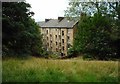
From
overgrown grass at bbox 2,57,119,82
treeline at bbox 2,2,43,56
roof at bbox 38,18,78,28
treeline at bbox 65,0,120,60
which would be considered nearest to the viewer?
overgrown grass at bbox 2,57,119,82

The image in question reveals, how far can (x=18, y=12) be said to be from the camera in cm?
1577

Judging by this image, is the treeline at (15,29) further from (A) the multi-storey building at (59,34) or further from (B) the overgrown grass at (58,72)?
(A) the multi-storey building at (59,34)

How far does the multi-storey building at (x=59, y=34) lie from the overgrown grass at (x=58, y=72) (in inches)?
1569

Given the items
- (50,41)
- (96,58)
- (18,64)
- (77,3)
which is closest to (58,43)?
(50,41)

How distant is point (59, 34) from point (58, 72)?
45.8 metres

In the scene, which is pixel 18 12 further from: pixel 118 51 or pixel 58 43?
pixel 58 43

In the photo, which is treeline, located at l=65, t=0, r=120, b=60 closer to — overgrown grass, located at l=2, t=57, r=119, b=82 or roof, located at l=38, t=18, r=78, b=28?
overgrown grass, located at l=2, t=57, r=119, b=82

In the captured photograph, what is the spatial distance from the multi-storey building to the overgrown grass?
3986 centimetres

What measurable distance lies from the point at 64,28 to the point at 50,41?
21.2 ft

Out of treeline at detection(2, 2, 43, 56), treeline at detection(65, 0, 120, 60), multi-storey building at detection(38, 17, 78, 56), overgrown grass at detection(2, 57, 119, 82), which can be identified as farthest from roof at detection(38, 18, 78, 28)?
overgrown grass at detection(2, 57, 119, 82)

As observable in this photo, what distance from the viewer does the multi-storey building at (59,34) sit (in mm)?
51422

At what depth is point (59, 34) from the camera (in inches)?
2165

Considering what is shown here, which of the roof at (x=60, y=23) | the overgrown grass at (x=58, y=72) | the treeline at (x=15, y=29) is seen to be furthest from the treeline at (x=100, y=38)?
the roof at (x=60, y=23)

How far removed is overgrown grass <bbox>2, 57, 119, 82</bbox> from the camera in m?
8.82
